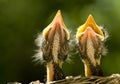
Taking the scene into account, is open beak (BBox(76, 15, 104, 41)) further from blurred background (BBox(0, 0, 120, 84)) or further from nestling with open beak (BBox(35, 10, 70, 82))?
blurred background (BBox(0, 0, 120, 84))

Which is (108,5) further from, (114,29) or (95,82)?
(95,82)

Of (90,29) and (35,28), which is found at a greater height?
(35,28)

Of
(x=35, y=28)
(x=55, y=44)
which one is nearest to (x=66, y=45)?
(x=55, y=44)

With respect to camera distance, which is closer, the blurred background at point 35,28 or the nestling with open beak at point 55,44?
the nestling with open beak at point 55,44

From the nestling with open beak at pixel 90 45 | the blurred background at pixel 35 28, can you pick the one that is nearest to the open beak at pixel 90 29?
the nestling with open beak at pixel 90 45

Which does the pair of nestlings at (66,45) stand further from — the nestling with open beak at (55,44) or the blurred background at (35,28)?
the blurred background at (35,28)

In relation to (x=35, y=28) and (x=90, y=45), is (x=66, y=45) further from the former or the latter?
(x=35, y=28)
